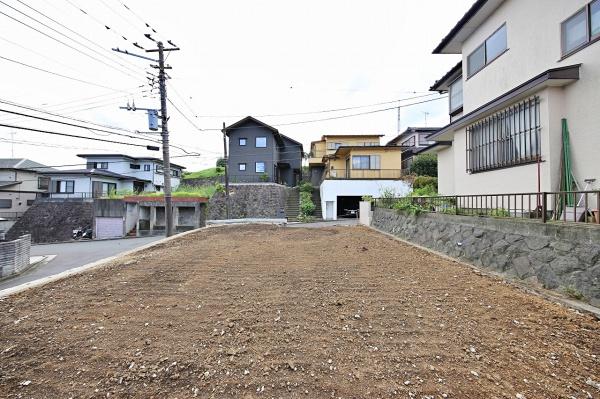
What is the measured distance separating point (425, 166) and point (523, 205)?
18288mm

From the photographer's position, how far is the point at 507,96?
5.80 m

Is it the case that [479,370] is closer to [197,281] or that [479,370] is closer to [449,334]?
[449,334]

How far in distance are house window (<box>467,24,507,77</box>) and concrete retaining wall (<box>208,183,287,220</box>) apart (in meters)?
16.0

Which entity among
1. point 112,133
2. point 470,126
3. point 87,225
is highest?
point 112,133

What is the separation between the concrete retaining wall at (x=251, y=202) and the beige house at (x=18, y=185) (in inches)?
656

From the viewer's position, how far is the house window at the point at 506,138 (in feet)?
18.1

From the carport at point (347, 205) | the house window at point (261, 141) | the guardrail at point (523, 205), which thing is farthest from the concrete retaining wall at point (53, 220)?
the guardrail at point (523, 205)

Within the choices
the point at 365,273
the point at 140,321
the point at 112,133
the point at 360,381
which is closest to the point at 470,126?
the point at 365,273

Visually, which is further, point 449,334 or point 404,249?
point 404,249

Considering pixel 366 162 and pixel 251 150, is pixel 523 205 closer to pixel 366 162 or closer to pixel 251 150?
pixel 366 162

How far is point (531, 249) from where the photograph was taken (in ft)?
13.4

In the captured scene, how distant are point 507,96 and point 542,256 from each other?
3593 millimetres

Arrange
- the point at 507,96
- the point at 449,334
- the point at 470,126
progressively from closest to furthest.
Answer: the point at 449,334
the point at 507,96
the point at 470,126

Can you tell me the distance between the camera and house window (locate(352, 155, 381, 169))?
70.4ft
